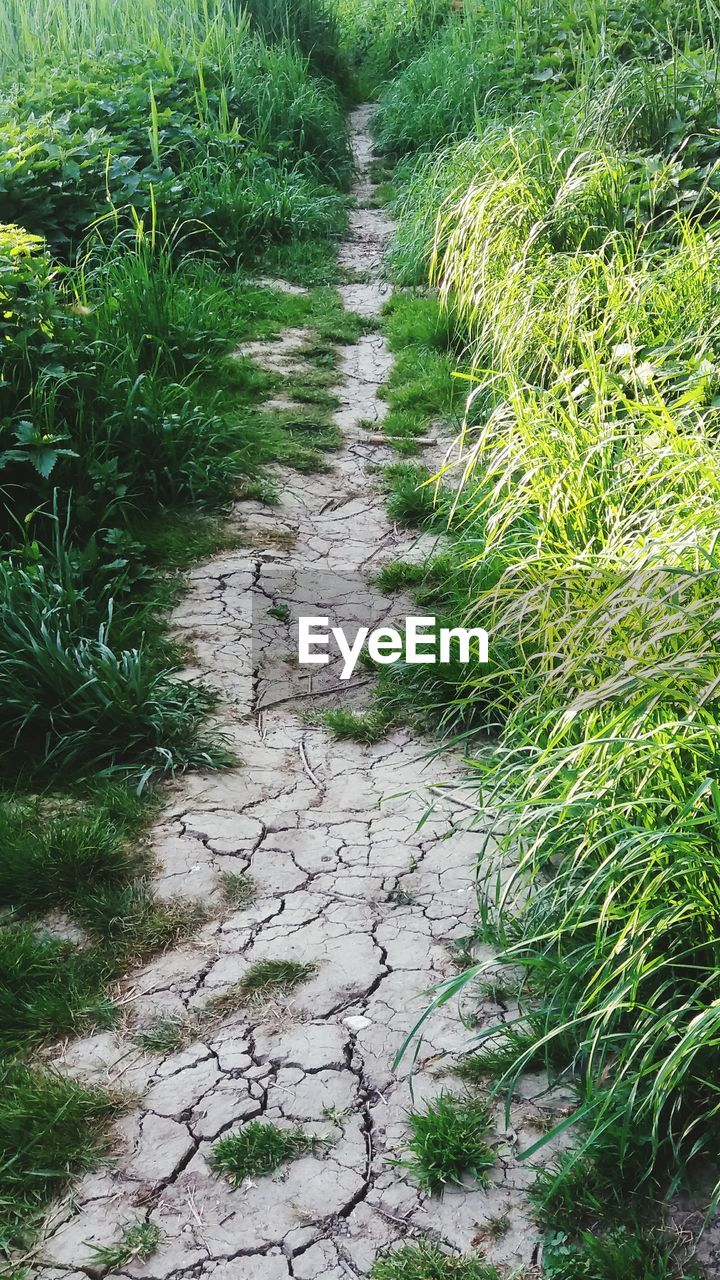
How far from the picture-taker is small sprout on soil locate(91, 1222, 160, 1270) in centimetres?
191

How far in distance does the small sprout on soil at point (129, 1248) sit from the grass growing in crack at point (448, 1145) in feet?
1.58

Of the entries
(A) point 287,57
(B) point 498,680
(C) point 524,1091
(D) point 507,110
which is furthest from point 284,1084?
(A) point 287,57

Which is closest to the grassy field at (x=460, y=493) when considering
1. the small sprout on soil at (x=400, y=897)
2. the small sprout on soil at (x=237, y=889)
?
the small sprout on soil at (x=237, y=889)

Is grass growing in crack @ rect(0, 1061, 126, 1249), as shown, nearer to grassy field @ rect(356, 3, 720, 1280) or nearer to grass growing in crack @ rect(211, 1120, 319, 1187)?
grass growing in crack @ rect(211, 1120, 319, 1187)

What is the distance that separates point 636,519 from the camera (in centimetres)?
271

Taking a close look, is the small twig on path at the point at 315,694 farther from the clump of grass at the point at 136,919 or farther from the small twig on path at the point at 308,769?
the clump of grass at the point at 136,919

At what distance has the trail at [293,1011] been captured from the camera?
1.95 metres

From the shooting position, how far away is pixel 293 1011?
2418 mm

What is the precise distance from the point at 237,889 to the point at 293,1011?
431 mm

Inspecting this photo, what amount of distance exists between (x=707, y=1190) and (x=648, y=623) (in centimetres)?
113

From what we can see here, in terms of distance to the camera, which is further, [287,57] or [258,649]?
[287,57]

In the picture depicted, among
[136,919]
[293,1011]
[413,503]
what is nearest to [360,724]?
[136,919]

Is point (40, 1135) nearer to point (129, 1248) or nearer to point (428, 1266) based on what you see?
point (129, 1248)

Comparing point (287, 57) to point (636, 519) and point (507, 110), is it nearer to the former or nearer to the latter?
point (507, 110)
